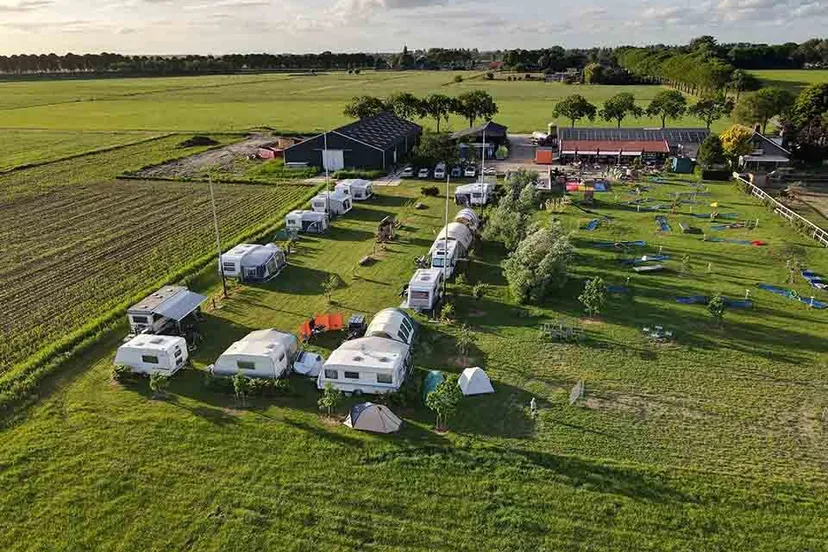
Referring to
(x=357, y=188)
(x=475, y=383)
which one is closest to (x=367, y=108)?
(x=357, y=188)

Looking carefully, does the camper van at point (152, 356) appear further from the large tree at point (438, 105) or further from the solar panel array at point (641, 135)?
the large tree at point (438, 105)

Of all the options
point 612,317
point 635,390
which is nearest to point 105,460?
point 635,390

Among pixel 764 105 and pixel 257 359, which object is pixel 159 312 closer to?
pixel 257 359

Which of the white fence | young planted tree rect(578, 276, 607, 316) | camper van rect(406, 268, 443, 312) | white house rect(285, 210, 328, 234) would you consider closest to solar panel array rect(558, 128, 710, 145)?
the white fence

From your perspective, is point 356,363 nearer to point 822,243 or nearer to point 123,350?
point 123,350

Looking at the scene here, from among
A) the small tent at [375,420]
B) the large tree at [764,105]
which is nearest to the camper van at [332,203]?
the small tent at [375,420]

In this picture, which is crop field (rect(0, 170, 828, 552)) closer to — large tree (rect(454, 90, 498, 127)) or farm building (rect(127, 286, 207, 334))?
farm building (rect(127, 286, 207, 334))
